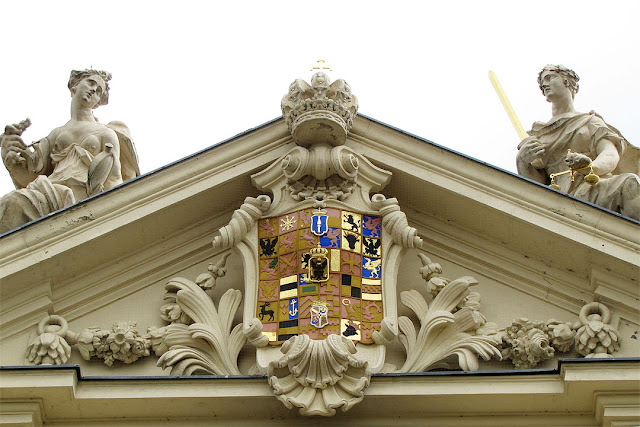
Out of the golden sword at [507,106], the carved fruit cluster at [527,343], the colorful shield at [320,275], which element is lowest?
the carved fruit cluster at [527,343]

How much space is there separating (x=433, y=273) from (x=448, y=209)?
1.97ft

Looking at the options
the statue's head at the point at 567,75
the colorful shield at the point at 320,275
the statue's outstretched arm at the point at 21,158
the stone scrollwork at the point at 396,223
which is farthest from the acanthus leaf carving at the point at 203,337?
the statue's head at the point at 567,75

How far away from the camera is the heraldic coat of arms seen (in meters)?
8.20

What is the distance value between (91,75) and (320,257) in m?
2.95

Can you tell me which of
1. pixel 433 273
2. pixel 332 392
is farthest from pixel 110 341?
pixel 433 273

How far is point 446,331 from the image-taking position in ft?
28.7

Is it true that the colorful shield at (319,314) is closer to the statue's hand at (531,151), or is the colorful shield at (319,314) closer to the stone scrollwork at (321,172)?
the stone scrollwork at (321,172)

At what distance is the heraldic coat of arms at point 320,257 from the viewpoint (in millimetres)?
8203

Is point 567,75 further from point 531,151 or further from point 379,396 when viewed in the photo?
point 379,396

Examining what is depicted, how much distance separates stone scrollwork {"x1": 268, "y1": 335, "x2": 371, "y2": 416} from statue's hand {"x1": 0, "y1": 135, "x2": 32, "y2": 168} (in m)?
Answer: 3.20

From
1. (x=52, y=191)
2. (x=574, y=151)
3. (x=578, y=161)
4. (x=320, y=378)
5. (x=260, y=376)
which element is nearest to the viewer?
(x=320, y=378)

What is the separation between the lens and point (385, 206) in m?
9.18

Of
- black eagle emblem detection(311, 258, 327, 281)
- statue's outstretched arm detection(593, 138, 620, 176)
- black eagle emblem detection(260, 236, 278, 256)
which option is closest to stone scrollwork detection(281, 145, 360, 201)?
black eagle emblem detection(260, 236, 278, 256)

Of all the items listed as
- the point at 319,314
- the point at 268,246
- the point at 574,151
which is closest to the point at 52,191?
the point at 268,246
